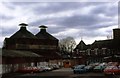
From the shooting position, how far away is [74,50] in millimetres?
132375

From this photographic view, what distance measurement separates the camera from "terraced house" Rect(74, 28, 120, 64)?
373 feet

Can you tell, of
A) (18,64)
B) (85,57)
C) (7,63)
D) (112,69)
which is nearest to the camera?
(112,69)

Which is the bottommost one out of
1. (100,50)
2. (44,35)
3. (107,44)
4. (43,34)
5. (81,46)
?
(100,50)

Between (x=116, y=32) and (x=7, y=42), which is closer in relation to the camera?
(x=7, y=42)

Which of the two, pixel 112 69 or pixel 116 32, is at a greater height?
pixel 116 32

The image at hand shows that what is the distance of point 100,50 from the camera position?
411 ft

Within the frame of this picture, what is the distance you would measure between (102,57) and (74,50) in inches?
730

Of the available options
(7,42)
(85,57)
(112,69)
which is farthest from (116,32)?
(112,69)

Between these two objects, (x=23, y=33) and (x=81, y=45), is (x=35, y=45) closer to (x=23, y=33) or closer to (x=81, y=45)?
(x=23, y=33)

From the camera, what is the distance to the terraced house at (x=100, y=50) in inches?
4481

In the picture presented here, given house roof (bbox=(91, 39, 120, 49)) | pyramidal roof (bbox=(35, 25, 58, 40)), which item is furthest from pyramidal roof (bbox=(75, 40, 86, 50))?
pyramidal roof (bbox=(35, 25, 58, 40))

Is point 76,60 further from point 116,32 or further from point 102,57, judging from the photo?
point 116,32

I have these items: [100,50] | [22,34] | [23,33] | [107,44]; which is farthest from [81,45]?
[22,34]

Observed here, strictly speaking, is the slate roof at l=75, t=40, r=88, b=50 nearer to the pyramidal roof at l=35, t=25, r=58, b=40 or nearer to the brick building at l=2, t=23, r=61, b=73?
the pyramidal roof at l=35, t=25, r=58, b=40
